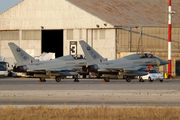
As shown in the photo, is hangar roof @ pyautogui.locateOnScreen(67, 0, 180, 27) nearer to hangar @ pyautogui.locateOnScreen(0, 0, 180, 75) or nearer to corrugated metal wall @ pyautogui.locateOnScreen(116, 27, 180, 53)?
hangar @ pyautogui.locateOnScreen(0, 0, 180, 75)

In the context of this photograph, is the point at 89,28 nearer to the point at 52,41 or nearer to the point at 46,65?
the point at 52,41

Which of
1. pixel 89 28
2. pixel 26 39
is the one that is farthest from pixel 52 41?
pixel 89 28

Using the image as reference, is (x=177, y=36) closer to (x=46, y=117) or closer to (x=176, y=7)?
(x=176, y=7)

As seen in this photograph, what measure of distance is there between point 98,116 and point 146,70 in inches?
1040

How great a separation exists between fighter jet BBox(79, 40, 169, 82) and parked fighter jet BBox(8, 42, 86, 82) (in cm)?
174

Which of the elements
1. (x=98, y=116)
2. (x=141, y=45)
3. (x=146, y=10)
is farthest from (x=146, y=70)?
(x=146, y=10)

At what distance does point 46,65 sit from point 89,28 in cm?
2363

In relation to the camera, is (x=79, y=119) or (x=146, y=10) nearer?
(x=79, y=119)

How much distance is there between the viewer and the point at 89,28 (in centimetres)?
5862

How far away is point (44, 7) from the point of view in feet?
195

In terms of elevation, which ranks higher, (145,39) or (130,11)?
(130,11)

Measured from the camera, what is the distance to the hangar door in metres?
67.9

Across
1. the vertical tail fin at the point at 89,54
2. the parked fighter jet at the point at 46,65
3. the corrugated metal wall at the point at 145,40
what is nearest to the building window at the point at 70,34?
the corrugated metal wall at the point at 145,40

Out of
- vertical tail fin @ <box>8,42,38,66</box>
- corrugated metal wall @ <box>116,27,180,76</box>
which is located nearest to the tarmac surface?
vertical tail fin @ <box>8,42,38,66</box>
